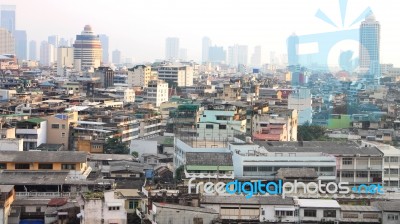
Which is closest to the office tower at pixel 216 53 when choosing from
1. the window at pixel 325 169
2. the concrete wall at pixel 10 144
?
the concrete wall at pixel 10 144

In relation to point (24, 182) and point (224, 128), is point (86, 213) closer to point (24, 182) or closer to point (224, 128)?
point (24, 182)

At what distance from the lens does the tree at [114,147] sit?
20.3 metres

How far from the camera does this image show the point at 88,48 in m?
80.4

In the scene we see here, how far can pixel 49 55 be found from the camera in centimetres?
11450

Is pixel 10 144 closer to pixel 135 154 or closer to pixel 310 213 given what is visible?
pixel 135 154

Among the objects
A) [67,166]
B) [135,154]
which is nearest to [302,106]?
[135,154]

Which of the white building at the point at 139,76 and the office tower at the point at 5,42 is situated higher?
the office tower at the point at 5,42

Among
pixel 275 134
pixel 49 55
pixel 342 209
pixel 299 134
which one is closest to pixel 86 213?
pixel 342 209

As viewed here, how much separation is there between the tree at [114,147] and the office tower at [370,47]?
49.0 meters

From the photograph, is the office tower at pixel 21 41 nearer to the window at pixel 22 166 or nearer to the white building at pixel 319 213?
the window at pixel 22 166

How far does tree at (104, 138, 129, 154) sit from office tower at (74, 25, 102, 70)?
59646 millimetres

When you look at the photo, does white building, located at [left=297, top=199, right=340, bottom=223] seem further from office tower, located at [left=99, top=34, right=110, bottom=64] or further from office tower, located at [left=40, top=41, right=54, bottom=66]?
office tower, located at [left=99, top=34, right=110, bottom=64]

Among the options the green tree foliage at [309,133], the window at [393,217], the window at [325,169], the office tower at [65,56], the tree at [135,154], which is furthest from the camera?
the office tower at [65,56]

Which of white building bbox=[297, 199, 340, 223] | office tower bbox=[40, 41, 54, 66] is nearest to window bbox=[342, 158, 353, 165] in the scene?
white building bbox=[297, 199, 340, 223]
